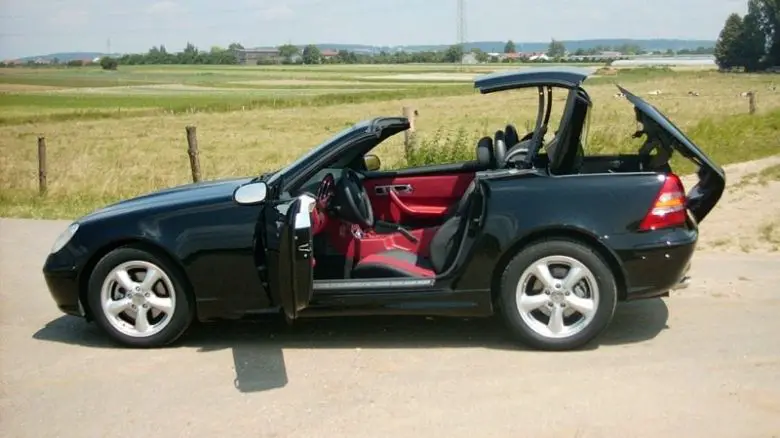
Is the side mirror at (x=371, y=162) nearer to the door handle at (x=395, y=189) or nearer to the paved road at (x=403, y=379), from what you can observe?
the door handle at (x=395, y=189)

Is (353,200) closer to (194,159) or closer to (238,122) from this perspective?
(194,159)

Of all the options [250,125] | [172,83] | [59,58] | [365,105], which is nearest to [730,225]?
[250,125]

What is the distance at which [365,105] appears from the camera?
176ft

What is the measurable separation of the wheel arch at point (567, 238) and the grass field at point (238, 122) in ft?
3.65

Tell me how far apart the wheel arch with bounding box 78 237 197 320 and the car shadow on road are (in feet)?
1.05

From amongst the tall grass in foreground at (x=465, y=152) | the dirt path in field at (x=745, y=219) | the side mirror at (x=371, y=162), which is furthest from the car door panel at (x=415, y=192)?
the tall grass in foreground at (x=465, y=152)

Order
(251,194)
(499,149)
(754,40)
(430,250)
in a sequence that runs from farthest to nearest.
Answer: (754,40), (499,149), (430,250), (251,194)

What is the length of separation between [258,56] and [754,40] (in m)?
85.4

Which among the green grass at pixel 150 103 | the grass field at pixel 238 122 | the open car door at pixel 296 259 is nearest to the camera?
the open car door at pixel 296 259

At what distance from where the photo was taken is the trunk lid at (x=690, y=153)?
5613mm

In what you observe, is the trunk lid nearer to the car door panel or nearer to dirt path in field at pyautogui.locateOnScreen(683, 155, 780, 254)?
the car door panel

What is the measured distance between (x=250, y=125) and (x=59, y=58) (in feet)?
274

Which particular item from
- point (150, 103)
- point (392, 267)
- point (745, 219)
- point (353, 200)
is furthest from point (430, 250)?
point (150, 103)

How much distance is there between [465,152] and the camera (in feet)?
42.4
